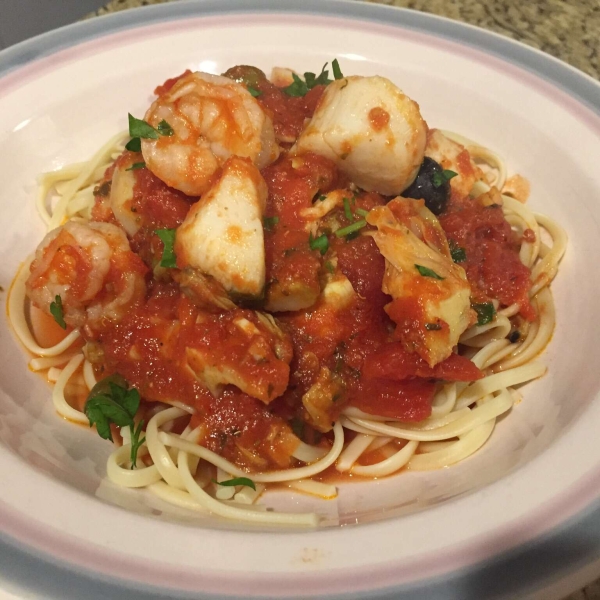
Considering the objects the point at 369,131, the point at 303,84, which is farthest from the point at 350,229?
the point at 303,84

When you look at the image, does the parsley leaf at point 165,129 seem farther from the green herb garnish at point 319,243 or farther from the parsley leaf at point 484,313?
the parsley leaf at point 484,313

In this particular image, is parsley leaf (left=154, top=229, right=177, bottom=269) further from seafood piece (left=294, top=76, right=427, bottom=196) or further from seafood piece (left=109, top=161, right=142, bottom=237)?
seafood piece (left=294, top=76, right=427, bottom=196)

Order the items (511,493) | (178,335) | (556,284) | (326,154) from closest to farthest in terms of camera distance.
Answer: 1. (511,493)
2. (178,335)
3. (326,154)
4. (556,284)

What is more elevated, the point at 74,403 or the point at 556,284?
the point at 556,284

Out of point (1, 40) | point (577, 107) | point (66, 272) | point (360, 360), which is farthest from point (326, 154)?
point (1, 40)

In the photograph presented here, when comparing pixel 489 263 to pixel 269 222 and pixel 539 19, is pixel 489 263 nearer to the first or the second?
pixel 269 222

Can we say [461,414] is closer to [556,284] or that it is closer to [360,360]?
[360,360]

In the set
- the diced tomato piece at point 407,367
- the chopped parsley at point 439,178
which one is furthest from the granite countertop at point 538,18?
the diced tomato piece at point 407,367
